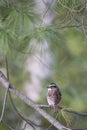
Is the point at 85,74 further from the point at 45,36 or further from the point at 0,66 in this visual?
the point at 45,36

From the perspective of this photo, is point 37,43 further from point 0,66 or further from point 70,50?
point 70,50

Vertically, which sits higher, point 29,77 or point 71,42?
point 71,42

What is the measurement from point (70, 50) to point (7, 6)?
1142mm

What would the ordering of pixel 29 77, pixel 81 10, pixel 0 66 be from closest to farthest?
pixel 81 10 < pixel 0 66 < pixel 29 77

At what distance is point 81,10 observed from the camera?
4.20ft

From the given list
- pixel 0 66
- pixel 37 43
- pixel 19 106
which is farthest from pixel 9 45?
pixel 19 106

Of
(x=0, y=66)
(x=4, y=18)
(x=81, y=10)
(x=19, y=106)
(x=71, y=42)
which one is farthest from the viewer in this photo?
(x=71, y=42)

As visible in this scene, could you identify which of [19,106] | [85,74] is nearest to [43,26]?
[19,106]

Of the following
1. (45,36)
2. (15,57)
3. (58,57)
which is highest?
(45,36)

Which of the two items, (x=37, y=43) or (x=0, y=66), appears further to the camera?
(x=0, y=66)

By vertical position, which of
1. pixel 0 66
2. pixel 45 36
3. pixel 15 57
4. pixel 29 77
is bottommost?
pixel 29 77

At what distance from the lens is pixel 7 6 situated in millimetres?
1374

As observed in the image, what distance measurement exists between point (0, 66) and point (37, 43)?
0.41m

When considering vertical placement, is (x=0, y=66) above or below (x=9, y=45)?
below
